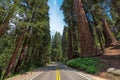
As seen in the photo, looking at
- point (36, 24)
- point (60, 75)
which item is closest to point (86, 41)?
Result: point (36, 24)

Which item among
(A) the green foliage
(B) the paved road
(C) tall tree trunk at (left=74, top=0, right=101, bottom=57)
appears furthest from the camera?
(A) the green foliage

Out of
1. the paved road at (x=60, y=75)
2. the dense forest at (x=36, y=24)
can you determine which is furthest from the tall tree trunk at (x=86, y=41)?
the paved road at (x=60, y=75)

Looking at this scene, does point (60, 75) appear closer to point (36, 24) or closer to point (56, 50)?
point (36, 24)

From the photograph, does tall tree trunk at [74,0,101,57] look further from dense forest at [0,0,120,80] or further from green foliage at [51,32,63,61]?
green foliage at [51,32,63,61]

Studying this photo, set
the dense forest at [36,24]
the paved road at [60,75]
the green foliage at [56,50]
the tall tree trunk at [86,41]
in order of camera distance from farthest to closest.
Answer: the green foliage at [56,50] → the tall tree trunk at [86,41] → the dense forest at [36,24] → the paved road at [60,75]

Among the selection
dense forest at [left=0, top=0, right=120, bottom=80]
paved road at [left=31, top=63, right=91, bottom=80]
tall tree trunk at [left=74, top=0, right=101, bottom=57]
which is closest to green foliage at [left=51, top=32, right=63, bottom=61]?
dense forest at [left=0, top=0, right=120, bottom=80]

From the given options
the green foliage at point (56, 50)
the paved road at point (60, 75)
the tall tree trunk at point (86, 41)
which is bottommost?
the paved road at point (60, 75)

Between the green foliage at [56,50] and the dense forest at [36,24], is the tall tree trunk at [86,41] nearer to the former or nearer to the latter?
the dense forest at [36,24]

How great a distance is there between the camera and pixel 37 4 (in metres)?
25.6

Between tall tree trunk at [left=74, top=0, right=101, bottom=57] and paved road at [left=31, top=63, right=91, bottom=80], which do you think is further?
tall tree trunk at [left=74, top=0, right=101, bottom=57]

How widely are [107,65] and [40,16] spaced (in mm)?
13426

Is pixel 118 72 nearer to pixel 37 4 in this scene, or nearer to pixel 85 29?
pixel 85 29

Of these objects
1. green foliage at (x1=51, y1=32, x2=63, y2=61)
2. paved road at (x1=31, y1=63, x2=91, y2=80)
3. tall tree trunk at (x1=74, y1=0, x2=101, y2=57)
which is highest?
green foliage at (x1=51, y1=32, x2=63, y2=61)

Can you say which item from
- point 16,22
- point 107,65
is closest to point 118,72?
point 107,65
